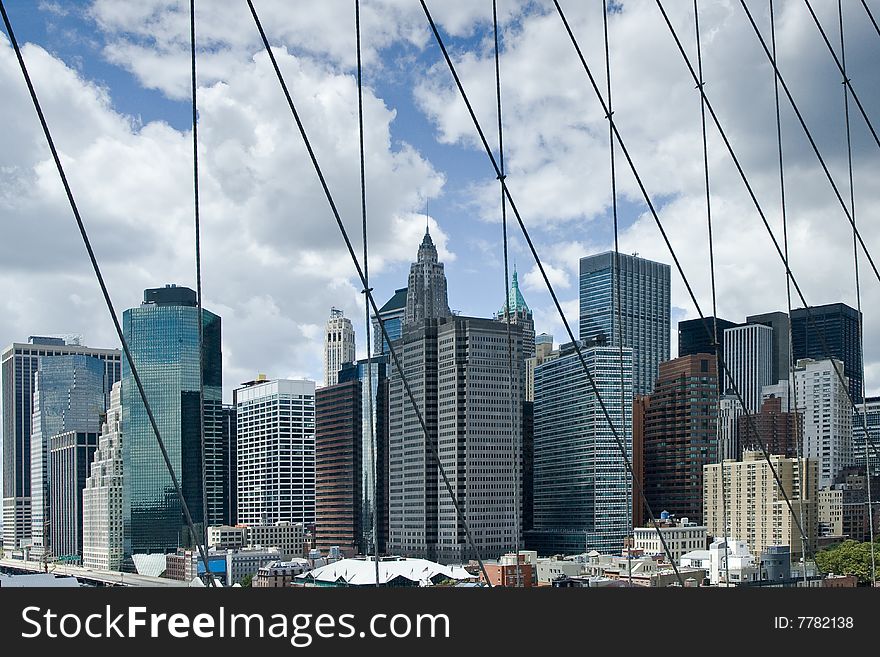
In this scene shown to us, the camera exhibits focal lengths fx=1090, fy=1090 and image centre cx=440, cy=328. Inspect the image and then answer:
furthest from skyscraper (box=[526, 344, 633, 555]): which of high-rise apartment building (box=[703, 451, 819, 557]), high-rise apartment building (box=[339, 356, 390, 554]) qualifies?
high-rise apartment building (box=[703, 451, 819, 557])

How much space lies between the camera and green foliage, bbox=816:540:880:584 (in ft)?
53.6

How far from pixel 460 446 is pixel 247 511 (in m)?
15.6

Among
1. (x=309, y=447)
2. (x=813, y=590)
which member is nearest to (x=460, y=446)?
(x=309, y=447)

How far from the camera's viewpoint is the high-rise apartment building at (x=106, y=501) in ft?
146

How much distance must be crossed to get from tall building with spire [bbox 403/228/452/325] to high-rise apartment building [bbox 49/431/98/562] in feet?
62.8

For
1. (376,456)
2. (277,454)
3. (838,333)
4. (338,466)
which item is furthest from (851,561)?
(277,454)

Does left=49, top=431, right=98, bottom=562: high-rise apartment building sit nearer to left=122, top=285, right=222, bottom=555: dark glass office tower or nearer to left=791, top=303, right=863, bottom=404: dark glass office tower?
left=122, top=285, right=222, bottom=555: dark glass office tower

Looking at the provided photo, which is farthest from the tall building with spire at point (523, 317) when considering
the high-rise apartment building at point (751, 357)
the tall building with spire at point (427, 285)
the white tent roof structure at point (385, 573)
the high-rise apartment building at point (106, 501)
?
the high-rise apartment building at point (106, 501)

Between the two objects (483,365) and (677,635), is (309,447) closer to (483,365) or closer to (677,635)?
(483,365)

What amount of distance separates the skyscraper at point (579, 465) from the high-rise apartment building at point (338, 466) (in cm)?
710

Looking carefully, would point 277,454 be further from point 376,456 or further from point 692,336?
point 692,336

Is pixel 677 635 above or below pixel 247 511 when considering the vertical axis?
above

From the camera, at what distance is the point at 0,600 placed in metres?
2.50

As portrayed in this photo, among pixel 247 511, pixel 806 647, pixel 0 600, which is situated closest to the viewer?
pixel 0 600
